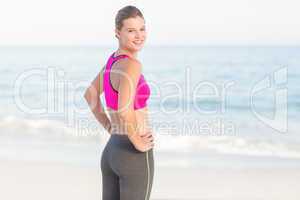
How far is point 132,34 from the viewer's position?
196 cm

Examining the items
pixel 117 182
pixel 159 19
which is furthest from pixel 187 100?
pixel 117 182

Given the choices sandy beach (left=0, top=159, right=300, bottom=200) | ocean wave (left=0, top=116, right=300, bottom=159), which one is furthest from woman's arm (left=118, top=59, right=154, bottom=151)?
ocean wave (left=0, top=116, right=300, bottom=159)

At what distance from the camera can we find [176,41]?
16.4 metres

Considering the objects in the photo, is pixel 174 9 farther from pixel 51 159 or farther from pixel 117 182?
pixel 117 182

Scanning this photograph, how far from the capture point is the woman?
1905mm

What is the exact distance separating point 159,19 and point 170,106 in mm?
6286

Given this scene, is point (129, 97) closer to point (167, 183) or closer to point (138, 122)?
point (138, 122)

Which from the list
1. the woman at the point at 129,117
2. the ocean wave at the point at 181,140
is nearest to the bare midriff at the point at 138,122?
the woman at the point at 129,117

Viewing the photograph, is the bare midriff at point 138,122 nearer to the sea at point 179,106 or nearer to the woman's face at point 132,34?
the woman's face at point 132,34

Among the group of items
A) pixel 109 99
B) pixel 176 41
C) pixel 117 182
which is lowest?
pixel 117 182

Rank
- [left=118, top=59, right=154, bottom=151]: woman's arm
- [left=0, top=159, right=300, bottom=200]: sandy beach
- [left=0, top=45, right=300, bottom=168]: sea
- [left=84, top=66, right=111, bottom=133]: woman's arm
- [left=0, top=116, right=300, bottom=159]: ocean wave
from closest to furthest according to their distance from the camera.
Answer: [left=118, top=59, right=154, bottom=151]: woman's arm
[left=84, top=66, right=111, bottom=133]: woman's arm
[left=0, top=159, right=300, bottom=200]: sandy beach
[left=0, top=45, right=300, bottom=168]: sea
[left=0, top=116, right=300, bottom=159]: ocean wave

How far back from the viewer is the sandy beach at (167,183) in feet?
12.9

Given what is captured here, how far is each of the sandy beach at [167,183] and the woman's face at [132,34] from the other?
2.07 m

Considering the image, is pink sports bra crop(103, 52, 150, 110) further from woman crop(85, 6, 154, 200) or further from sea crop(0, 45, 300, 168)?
sea crop(0, 45, 300, 168)
